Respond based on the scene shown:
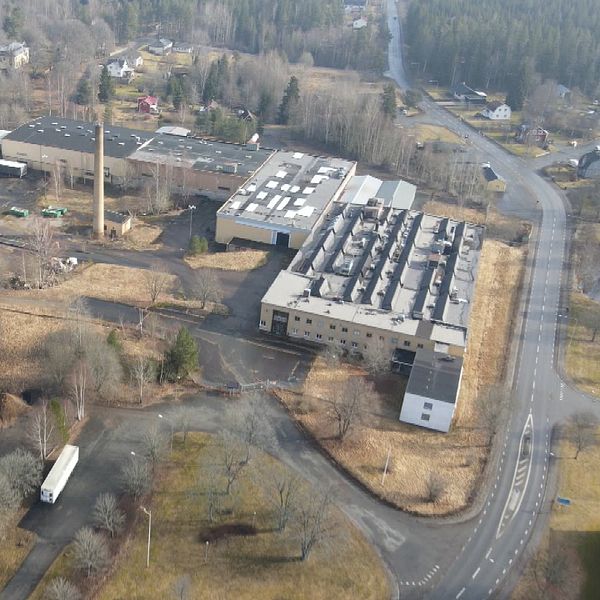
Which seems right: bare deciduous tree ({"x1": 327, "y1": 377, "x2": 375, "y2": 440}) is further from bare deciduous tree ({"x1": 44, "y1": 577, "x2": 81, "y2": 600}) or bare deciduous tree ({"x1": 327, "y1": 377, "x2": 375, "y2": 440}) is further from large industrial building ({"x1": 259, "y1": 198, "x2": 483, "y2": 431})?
bare deciduous tree ({"x1": 44, "y1": 577, "x2": 81, "y2": 600})

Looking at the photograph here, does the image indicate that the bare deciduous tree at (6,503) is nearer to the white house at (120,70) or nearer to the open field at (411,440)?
the open field at (411,440)

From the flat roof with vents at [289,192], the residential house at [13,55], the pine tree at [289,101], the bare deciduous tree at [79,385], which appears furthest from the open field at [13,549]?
the residential house at [13,55]

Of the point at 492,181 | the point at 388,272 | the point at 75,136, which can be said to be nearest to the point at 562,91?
the point at 492,181

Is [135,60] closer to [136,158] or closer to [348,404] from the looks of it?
[136,158]

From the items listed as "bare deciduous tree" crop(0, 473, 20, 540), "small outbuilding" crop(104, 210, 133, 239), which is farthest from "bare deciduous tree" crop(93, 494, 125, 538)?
"small outbuilding" crop(104, 210, 133, 239)

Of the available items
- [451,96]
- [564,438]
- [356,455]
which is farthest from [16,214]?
[451,96]
